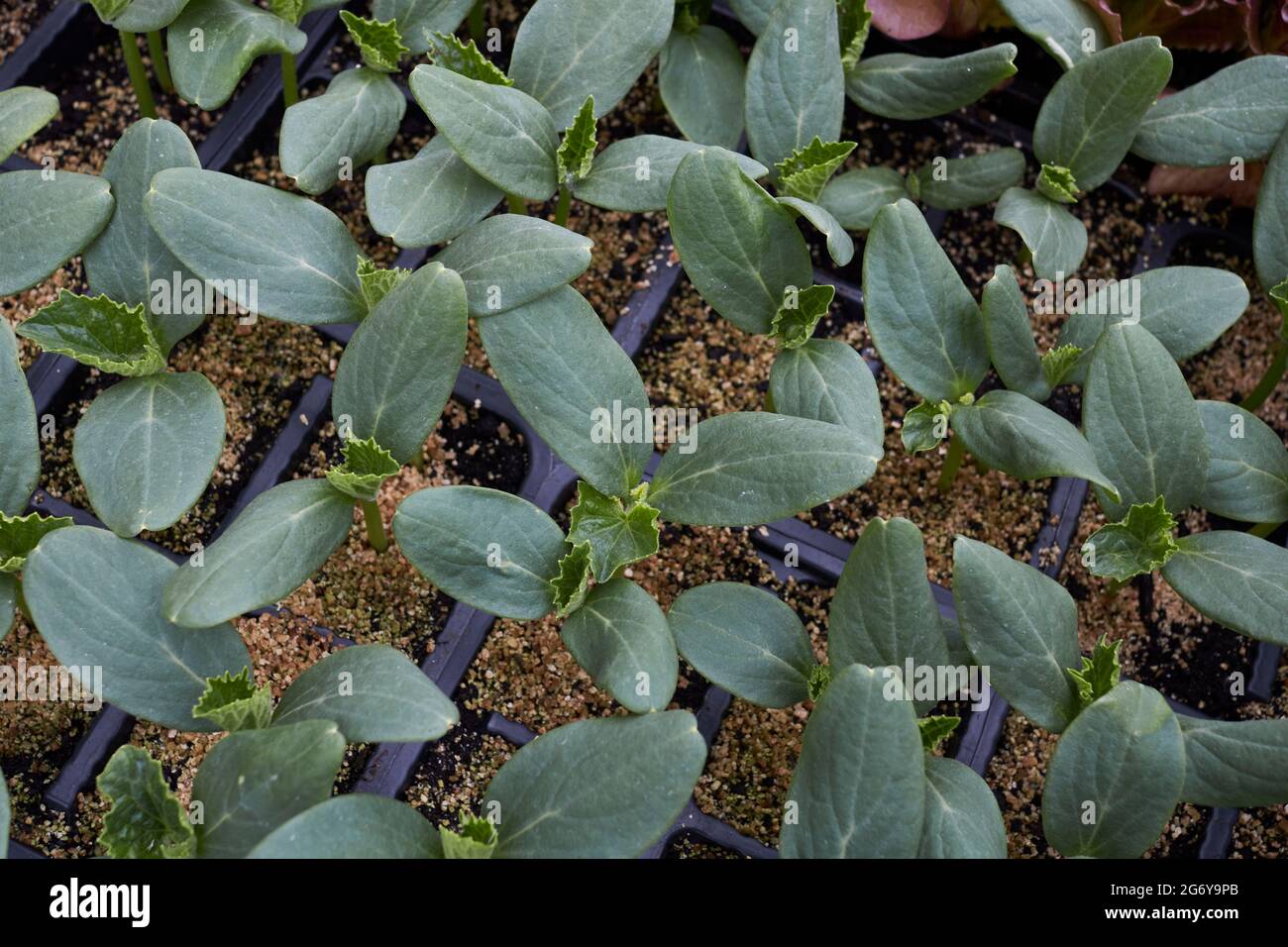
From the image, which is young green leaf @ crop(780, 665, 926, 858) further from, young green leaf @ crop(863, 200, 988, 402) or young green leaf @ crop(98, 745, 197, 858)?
young green leaf @ crop(98, 745, 197, 858)

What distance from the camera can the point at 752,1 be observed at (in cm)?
145

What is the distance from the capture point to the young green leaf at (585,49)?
1.35 meters

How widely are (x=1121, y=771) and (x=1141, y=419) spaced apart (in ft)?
1.07

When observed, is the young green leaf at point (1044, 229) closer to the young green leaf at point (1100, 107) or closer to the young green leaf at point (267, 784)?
the young green leaf at point (1100, 107)

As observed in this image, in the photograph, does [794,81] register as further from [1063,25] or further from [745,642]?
[745,642]

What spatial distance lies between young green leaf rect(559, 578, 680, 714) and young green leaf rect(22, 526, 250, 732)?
31cm

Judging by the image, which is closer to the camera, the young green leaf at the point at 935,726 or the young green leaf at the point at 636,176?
the young green leaf at the point at 935,726

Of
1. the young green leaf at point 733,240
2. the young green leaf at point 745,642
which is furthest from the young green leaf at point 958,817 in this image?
the young green leaf at point 733,240

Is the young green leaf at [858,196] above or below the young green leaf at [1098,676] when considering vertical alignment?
above

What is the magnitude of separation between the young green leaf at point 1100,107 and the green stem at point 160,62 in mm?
1037

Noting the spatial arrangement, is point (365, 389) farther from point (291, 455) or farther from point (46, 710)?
point (46, 710)

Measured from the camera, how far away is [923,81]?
1.44m

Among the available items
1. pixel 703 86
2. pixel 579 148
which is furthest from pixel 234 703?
pixel 703 86
